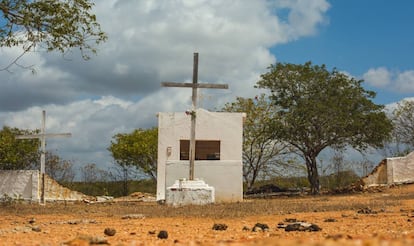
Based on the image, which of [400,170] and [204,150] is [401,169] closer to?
[400,170]

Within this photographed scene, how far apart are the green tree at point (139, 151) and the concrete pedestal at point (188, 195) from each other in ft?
52.0

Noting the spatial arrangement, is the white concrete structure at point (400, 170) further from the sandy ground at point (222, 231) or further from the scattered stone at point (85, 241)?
the scattered stone at point (85, 241)

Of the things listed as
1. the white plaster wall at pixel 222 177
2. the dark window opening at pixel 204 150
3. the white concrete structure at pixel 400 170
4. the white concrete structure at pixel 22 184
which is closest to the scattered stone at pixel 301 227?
the white plaster wall at pixel 222 177

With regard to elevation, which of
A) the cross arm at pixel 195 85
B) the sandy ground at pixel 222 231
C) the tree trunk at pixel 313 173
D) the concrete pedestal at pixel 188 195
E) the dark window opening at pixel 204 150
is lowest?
the sandy ground at pixel 222 231

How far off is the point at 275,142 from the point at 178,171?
10.8 m

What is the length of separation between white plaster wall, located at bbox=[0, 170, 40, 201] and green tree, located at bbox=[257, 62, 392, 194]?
1275 centimetres

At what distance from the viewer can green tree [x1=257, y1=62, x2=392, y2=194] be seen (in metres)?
28.4

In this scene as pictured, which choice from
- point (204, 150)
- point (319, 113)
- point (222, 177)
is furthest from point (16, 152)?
point (319, 113)

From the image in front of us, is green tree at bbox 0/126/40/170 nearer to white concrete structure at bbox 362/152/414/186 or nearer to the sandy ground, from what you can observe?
the sandy ground

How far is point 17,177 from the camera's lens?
76.9 feet

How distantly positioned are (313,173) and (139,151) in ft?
35.9

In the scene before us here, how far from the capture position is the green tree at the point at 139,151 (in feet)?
113

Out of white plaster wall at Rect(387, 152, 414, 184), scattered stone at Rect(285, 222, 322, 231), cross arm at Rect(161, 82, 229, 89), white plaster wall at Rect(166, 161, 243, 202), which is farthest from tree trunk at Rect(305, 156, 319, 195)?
scattered stone at Rect(285, 222, 322, 231)

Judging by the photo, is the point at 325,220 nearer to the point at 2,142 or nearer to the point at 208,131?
the point at 208,131
